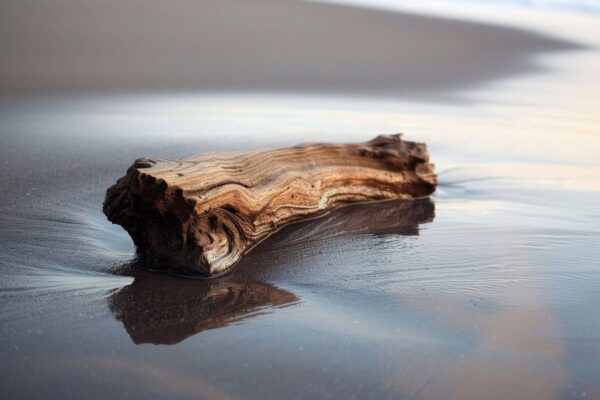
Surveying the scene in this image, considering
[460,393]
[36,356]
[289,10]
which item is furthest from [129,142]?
[289,10]

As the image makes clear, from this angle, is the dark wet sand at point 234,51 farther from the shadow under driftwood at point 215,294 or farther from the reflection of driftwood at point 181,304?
the reflection of driftwood at point 181,304

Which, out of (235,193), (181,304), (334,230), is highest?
(235,193)

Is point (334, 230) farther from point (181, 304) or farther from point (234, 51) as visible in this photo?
point (234, 51)

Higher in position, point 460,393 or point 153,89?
point 153,89

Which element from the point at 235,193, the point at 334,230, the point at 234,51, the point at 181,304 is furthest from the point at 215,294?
the point at 234,51

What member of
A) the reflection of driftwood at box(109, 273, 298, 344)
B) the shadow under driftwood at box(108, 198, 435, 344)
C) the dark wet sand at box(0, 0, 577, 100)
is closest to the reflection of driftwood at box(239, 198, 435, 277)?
the shadow under driftwood at box(108, 198, 435, 344)

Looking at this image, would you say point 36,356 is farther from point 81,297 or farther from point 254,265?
point 254,265
